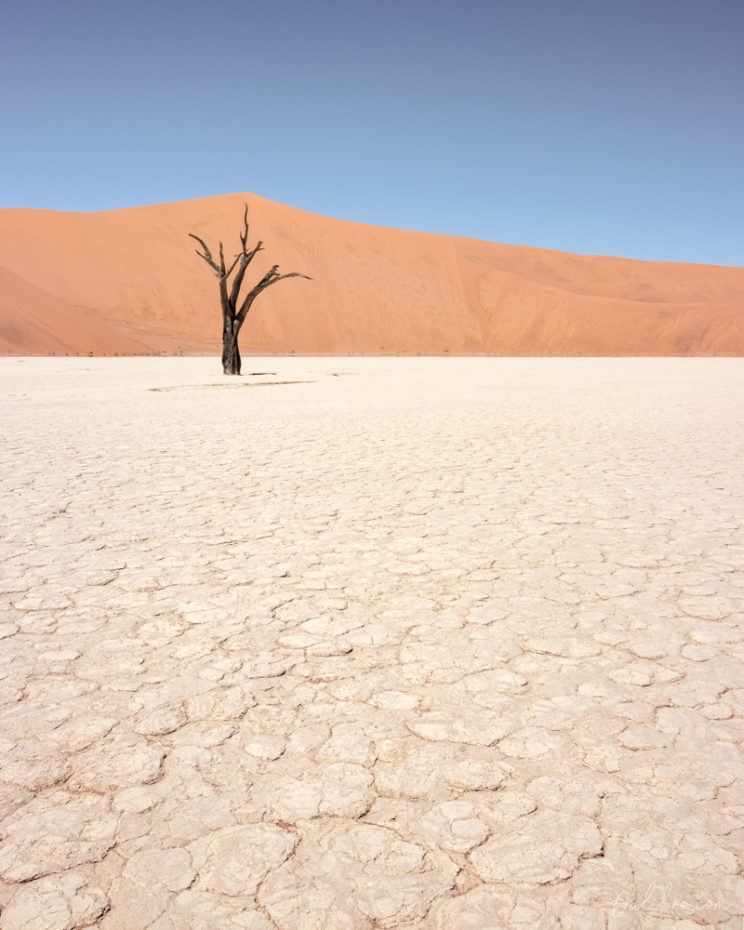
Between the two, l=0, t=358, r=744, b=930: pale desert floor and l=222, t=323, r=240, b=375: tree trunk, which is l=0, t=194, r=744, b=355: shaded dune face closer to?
l=222, t=323, r=240, b=375: tree trunk

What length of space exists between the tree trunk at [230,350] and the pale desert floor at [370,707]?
15.4 m

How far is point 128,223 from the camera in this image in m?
58.5

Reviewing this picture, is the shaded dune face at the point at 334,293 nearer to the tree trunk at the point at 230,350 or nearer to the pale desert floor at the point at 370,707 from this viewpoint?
the tree trunk at the point at 230,350

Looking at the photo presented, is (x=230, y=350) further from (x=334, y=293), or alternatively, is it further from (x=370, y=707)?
(x=334, y=293)

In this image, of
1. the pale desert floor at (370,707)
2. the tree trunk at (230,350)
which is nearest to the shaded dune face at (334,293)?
the tree trunk at (230,350)

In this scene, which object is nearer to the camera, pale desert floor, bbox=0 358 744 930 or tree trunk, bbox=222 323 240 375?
pale desert floor, bbox=0 358 744 930

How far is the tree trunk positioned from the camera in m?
20.1

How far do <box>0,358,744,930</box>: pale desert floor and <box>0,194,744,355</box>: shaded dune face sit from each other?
39.3 meters

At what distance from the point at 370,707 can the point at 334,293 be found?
188 feet

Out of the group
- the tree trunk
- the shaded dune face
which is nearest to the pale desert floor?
the tree trunk

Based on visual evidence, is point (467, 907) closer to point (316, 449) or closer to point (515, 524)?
point (515, 524)

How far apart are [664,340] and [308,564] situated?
56374 millimetres

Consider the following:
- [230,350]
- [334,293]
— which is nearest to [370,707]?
[230,350]

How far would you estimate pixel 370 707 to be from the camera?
2.18 metres
